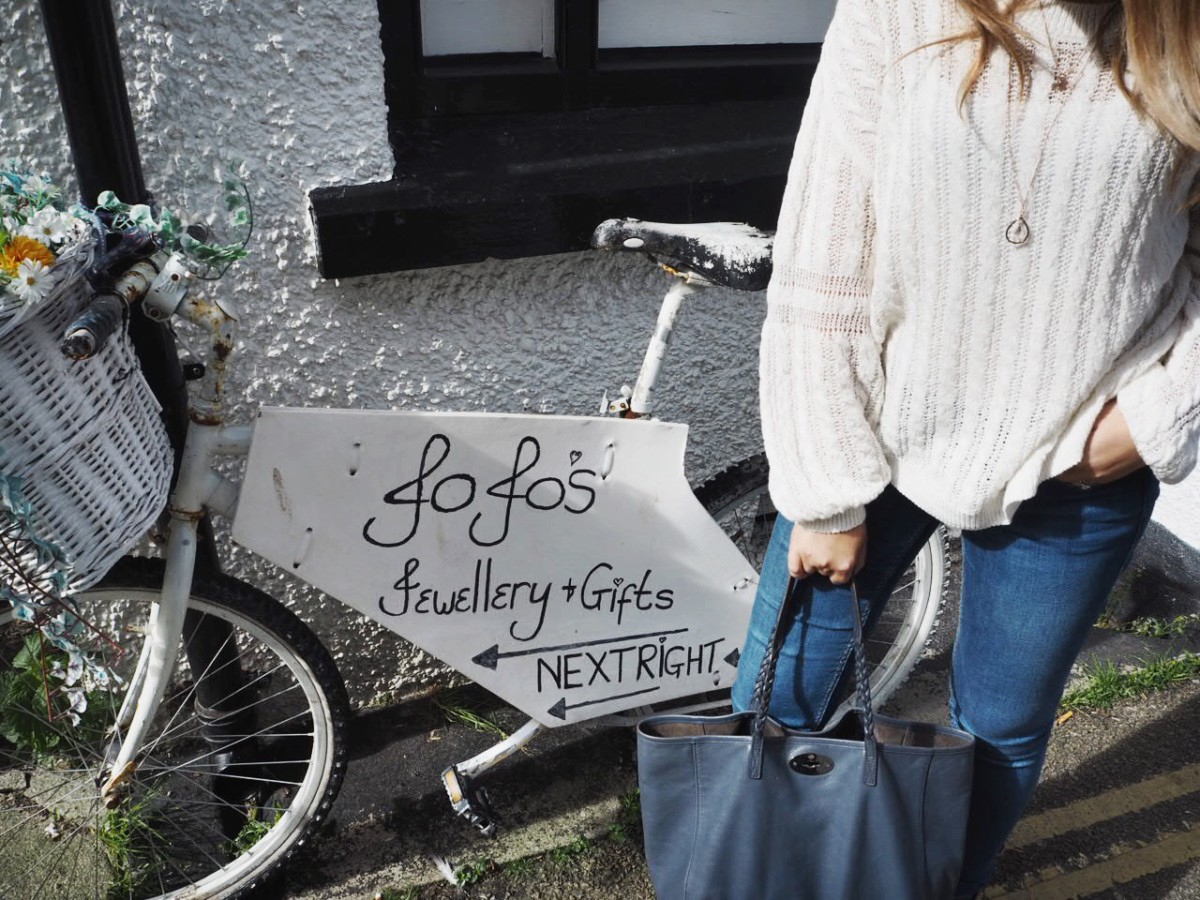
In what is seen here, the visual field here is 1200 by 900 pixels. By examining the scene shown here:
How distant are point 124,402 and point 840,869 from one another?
1248 millimetres

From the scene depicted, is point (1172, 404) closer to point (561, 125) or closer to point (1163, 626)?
point (561, 125)

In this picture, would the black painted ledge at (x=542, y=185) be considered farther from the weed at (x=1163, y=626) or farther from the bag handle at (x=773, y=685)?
the weed at (x=1163, y=626)

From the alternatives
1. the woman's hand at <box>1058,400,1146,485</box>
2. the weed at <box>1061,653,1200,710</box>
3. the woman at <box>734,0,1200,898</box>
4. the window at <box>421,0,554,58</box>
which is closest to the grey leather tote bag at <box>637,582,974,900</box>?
the woman at <box>734,0,1200,898</box>

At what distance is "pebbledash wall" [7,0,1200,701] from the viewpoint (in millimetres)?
1872

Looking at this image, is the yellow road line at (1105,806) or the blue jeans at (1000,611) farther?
the yellow road line at (1105,806)

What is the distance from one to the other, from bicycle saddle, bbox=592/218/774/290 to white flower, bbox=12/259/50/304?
0.98 meters

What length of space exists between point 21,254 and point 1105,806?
243 centimetres

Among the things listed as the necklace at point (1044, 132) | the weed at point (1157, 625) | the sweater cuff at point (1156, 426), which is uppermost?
the necklace at point (1044, 132)

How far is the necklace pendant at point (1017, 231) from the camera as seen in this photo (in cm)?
119

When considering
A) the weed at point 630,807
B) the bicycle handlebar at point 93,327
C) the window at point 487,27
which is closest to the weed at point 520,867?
the weed at point 630,807

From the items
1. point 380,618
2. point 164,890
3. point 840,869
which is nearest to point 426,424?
point 380,618

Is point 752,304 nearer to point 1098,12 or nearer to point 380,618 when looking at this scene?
point 380,618

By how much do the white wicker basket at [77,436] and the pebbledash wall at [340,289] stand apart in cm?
57

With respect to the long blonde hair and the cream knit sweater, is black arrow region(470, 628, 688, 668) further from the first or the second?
the long blonde hair
